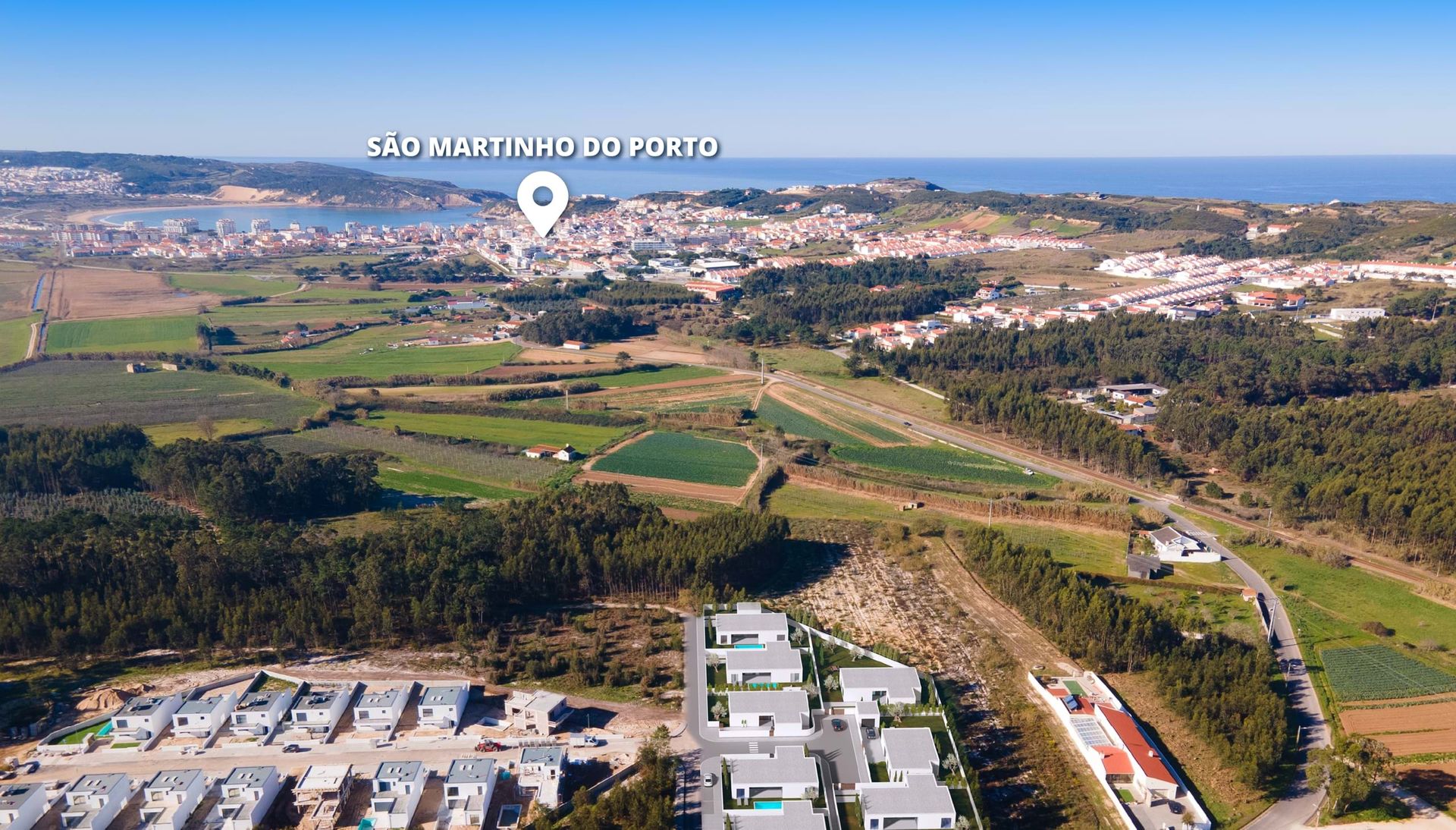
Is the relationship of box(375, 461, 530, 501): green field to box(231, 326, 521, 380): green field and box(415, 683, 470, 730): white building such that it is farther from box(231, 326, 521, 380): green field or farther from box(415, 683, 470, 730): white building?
box(231, 326, 521, 380): green field

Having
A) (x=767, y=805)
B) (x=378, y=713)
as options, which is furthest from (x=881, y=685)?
(x=378, y=713)

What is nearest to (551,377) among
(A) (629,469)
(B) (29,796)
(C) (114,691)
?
(A) (629,469)

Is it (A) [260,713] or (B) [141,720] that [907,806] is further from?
(B) [141,720]

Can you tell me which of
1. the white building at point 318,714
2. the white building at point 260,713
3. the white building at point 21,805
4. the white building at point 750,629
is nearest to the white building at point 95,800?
the white building at point 21,805

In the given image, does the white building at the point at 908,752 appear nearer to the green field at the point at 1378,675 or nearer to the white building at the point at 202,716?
the green field at the point at 1378,675

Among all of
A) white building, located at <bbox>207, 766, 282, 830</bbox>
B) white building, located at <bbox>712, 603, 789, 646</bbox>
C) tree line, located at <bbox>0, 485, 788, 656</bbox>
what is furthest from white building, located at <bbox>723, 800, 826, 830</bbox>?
tree line, located at <bbox>0, 485, 788, 656</bbox>

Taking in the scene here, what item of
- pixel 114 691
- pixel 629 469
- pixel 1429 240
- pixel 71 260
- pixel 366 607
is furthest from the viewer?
pixel 71 260

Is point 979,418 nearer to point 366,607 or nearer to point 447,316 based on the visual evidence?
point 366,607
